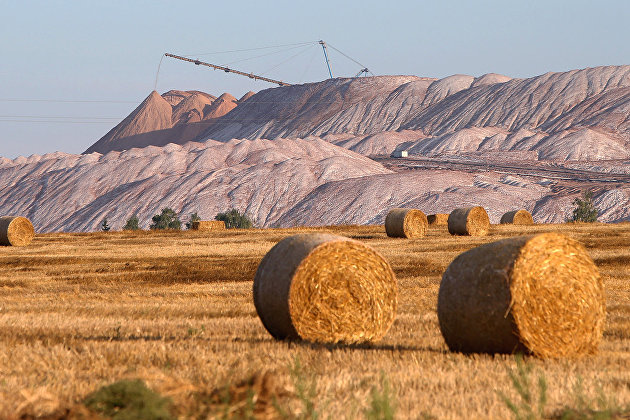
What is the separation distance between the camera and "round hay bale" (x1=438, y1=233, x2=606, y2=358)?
10.1 meters

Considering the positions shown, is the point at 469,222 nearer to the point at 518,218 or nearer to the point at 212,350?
the point at 518,218

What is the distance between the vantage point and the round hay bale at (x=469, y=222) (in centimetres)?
4344

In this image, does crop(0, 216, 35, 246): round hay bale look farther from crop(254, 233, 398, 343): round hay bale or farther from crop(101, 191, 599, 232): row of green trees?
crop(101, 191, 599, 232): row of green trees

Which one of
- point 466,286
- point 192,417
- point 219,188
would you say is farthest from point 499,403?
point 219,188

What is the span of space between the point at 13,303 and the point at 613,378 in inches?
558

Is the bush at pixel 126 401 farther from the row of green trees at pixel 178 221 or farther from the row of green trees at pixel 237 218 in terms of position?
the row of green trees at pixel 178 221

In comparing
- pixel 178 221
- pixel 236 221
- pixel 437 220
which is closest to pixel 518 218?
pixel 437 220

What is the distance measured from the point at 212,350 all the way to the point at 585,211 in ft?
312

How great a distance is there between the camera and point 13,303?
18.7m

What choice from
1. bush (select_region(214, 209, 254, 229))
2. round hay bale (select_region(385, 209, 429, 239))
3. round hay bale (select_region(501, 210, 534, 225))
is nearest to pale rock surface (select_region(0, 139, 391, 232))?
bush (select_region(214, 209, 254, 229))

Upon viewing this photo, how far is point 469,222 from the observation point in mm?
43375

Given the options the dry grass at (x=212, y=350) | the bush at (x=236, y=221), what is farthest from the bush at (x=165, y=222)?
the dry grass at (x=212, y=350)

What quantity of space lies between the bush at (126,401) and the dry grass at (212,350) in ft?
0.97

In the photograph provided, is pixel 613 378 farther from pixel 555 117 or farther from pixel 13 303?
pixel 555 117
